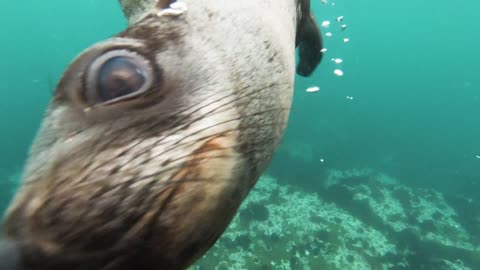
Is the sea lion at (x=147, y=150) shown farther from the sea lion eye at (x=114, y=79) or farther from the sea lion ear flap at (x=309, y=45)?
the sea lion ear flap at (x=309, y=45)

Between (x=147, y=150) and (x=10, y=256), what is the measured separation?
0.38 m

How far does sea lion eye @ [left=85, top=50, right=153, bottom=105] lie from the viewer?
109cm

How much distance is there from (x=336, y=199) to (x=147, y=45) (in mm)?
17883

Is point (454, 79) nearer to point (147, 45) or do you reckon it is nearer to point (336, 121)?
point (336, 121)

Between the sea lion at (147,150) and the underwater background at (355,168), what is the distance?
1.10m

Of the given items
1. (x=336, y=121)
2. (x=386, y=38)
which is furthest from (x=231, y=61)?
(x=386, y=38)

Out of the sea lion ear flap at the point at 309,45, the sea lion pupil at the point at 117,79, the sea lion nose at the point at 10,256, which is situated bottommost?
the sea lion ear flap at the point at 309,45

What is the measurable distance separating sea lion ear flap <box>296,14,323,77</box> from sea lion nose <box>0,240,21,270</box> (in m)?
3.15

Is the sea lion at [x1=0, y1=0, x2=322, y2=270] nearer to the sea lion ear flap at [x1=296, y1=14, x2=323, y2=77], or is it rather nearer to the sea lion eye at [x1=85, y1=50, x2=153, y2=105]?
the sea lion eye at [x1=85, y1=50, x2=153, y2=105]

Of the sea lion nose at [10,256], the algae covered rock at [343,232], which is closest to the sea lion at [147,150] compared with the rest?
the sea lion nose at [10,256]

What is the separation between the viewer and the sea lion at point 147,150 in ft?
2.96

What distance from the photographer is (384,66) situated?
66500 millimetres

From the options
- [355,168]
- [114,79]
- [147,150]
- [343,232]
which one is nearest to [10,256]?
[147,150]

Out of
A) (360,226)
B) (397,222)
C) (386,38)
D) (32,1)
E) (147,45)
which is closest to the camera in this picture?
(147,45)
